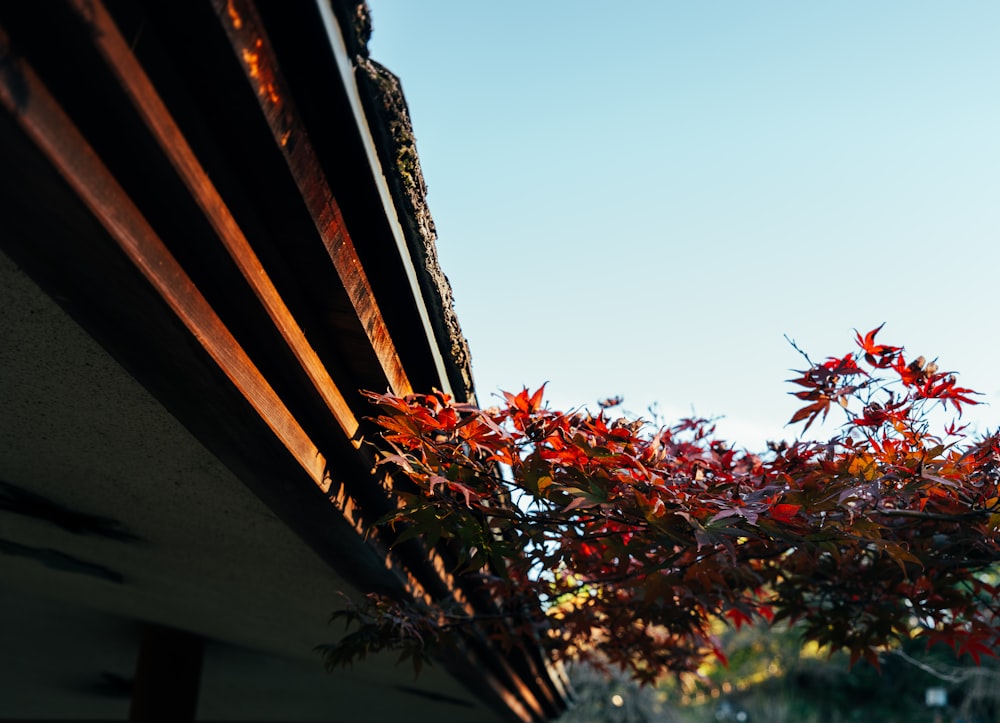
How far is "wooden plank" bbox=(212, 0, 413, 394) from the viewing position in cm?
116

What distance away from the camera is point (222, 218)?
4.48 ft

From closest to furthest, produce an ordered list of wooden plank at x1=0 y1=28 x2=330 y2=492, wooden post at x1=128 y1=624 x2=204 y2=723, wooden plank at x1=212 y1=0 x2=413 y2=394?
wooden plank at x1=0 y1=28 x2=330 y2=492 < wooden plank at x1=212 y1=0 x2=413 y2=394 < wooden post at x1=128 y1=624 x2=204 y2=723

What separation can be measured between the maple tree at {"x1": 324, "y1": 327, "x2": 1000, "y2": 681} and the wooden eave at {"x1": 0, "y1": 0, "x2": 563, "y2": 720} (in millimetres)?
236

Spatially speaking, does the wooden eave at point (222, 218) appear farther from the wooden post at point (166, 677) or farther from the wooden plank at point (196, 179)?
the wooden post at point (166, 677)

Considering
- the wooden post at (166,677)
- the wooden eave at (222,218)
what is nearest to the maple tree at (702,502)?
the wooden eave at (222,218)

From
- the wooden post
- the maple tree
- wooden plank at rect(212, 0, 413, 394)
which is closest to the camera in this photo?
wooden plank at rect(212, 0, 413, 394)

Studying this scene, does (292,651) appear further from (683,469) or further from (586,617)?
(683,469)

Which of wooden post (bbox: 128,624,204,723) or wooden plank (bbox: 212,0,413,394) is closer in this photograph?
wooden plank (bbox: 212,0,413,394)

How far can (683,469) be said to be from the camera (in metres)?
2.28

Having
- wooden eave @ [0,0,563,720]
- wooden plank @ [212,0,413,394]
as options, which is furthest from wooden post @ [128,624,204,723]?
wooden plank @ [212,0,413,394]

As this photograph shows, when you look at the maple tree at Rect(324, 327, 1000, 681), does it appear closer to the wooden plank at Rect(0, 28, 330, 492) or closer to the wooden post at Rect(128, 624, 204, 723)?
the wooden plank at Rect(0, 28, 330, 492)

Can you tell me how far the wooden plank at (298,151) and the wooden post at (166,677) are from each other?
305 centimetres

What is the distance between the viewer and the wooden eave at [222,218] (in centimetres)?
109

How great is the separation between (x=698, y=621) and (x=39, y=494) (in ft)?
7.40
